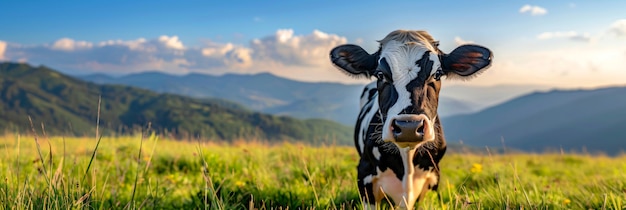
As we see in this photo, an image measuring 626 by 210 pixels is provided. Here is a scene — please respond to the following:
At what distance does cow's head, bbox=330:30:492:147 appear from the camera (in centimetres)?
400

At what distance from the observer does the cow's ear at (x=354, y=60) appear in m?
4.96

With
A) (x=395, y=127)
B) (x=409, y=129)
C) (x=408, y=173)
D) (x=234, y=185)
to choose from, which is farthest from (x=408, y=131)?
(x=234, y=185)

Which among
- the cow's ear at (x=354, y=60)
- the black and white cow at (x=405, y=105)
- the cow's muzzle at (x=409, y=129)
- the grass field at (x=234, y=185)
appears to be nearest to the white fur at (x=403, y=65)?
the black and white cow at (x=405, y=105)

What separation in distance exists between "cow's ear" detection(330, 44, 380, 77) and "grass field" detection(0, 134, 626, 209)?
3.87 ft

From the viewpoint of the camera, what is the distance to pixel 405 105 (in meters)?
4.18

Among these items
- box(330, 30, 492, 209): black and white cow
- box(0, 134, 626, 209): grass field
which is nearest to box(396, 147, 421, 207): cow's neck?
box(330, 30, 492, 209): black and white cow

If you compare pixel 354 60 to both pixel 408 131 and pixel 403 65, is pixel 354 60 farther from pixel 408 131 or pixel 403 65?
pixel 408 131

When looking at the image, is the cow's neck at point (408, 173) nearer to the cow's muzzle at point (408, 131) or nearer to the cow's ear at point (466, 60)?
the cow's ear at point (466, 60)

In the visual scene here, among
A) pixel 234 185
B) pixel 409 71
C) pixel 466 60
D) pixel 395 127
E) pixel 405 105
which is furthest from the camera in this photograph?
pixel 234 185

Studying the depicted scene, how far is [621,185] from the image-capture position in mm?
5598

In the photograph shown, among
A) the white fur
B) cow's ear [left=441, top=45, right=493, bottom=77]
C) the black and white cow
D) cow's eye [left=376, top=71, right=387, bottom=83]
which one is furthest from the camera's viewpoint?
cow's ear [left=441, top=45, right=493, bottom=77]

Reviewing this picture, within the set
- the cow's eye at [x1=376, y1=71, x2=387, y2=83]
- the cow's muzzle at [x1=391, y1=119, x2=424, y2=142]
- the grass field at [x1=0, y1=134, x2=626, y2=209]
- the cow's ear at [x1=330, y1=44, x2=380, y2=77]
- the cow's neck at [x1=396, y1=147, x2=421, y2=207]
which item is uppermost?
the cow's ear at [x1=330, y1=44, x2=380, y2=77]

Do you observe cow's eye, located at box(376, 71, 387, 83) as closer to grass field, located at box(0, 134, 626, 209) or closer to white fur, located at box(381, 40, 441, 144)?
white fur, located at box(381, 40, 441, 144)

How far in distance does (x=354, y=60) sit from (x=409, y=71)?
75 cm
